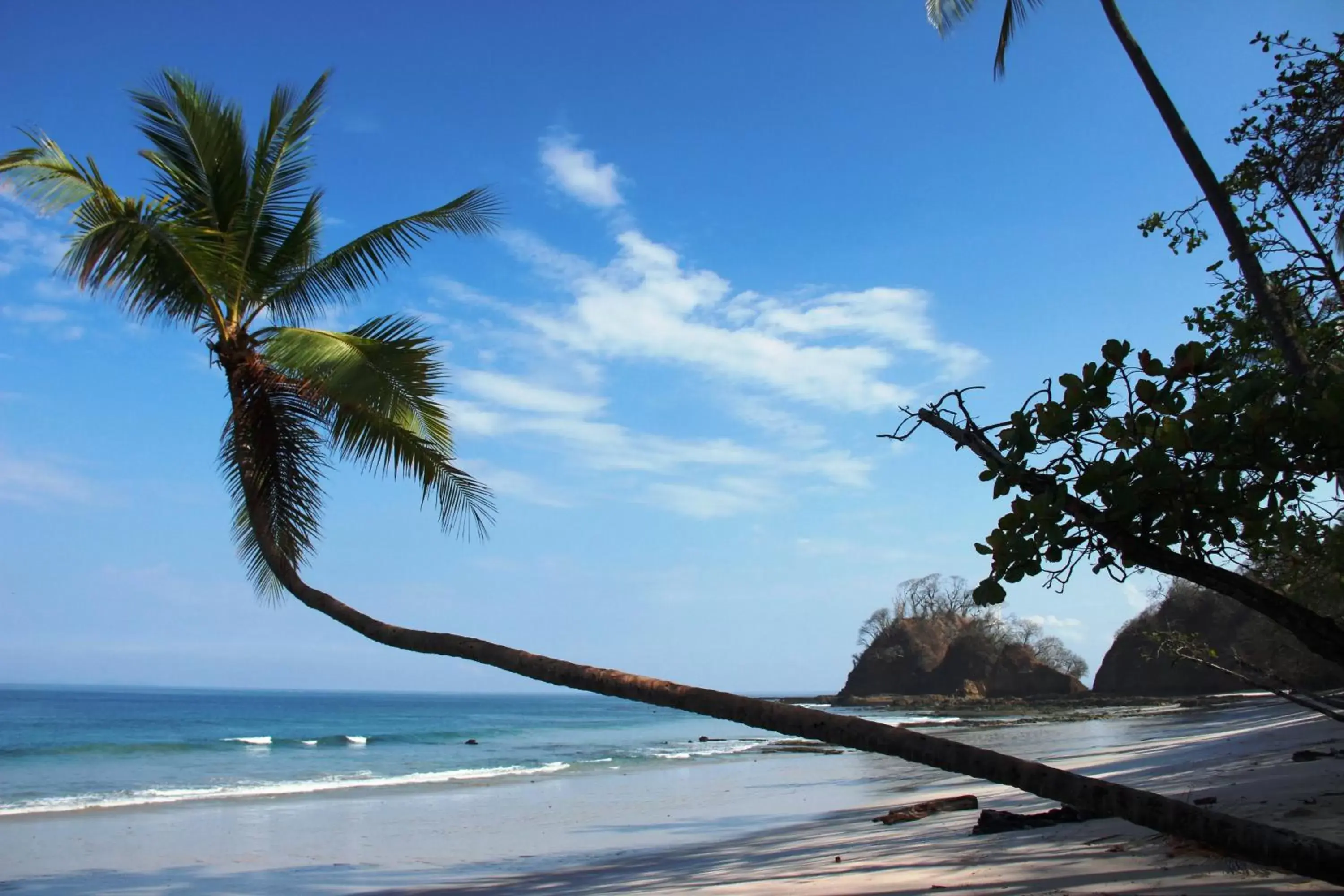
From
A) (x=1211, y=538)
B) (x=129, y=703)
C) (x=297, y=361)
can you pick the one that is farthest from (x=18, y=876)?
(x=129, y=703)

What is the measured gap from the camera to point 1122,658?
194 ft

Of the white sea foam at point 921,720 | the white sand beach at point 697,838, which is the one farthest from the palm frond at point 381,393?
the white sea foam at point 921,720

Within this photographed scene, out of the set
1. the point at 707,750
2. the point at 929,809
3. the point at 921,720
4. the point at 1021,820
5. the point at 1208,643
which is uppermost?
the point at 1208,643

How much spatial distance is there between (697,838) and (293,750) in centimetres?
2673

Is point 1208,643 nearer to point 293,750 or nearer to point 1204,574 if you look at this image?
point 1204,574

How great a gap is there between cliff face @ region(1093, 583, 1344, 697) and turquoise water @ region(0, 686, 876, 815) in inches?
600

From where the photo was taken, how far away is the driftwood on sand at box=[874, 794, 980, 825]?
11242 mm

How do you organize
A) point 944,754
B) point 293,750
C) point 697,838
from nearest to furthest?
point 944,754 → point 697,838 → point 293,750

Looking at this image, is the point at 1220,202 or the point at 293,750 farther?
the point at 293,750

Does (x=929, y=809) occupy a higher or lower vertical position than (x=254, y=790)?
higher

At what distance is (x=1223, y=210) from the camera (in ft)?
21.1

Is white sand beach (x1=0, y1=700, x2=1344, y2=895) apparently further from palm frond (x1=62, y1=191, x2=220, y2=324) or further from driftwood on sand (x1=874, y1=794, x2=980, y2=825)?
palm frond (x1=62, y1=191, x2=220, y2=324)

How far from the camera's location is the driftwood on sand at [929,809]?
11242mm

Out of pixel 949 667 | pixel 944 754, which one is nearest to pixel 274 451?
pixel 944 754
